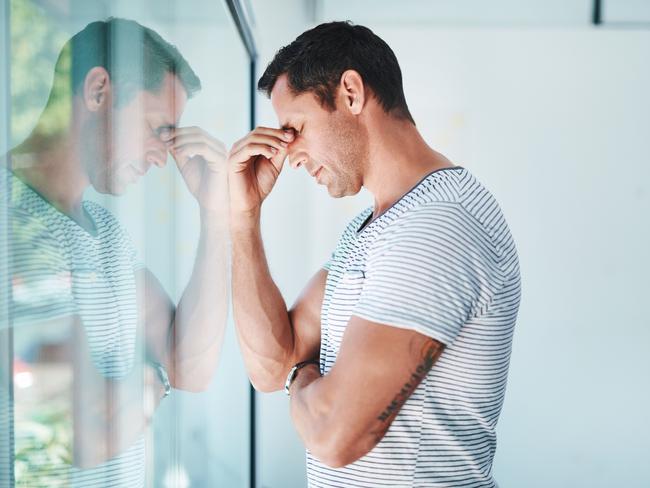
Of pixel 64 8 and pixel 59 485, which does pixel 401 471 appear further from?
pixel 64 8

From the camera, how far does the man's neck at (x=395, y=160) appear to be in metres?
0.97

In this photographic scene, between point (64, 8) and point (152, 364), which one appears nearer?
point (64, 8)

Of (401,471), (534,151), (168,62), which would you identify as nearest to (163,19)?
(168,62)

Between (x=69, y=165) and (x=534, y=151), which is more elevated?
(x=534, y=151)

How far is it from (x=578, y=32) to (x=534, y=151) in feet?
1.67

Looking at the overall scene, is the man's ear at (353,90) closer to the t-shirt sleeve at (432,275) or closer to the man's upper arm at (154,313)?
the t-shirt sleeve at (432,275)

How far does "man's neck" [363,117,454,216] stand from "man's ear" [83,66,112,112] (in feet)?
1.56

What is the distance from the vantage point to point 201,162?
115 cm

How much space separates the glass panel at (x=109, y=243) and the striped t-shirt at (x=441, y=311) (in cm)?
28

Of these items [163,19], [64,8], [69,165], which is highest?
[163,19]

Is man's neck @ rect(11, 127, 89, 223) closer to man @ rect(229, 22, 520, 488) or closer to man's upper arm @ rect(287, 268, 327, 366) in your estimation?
man @ rect(229, 22, 520, 488)

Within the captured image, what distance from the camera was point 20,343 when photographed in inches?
17.2

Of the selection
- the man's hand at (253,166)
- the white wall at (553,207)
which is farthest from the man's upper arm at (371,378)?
the white wall at (553,207)

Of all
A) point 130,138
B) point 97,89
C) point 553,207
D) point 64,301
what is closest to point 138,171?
point 130,138
